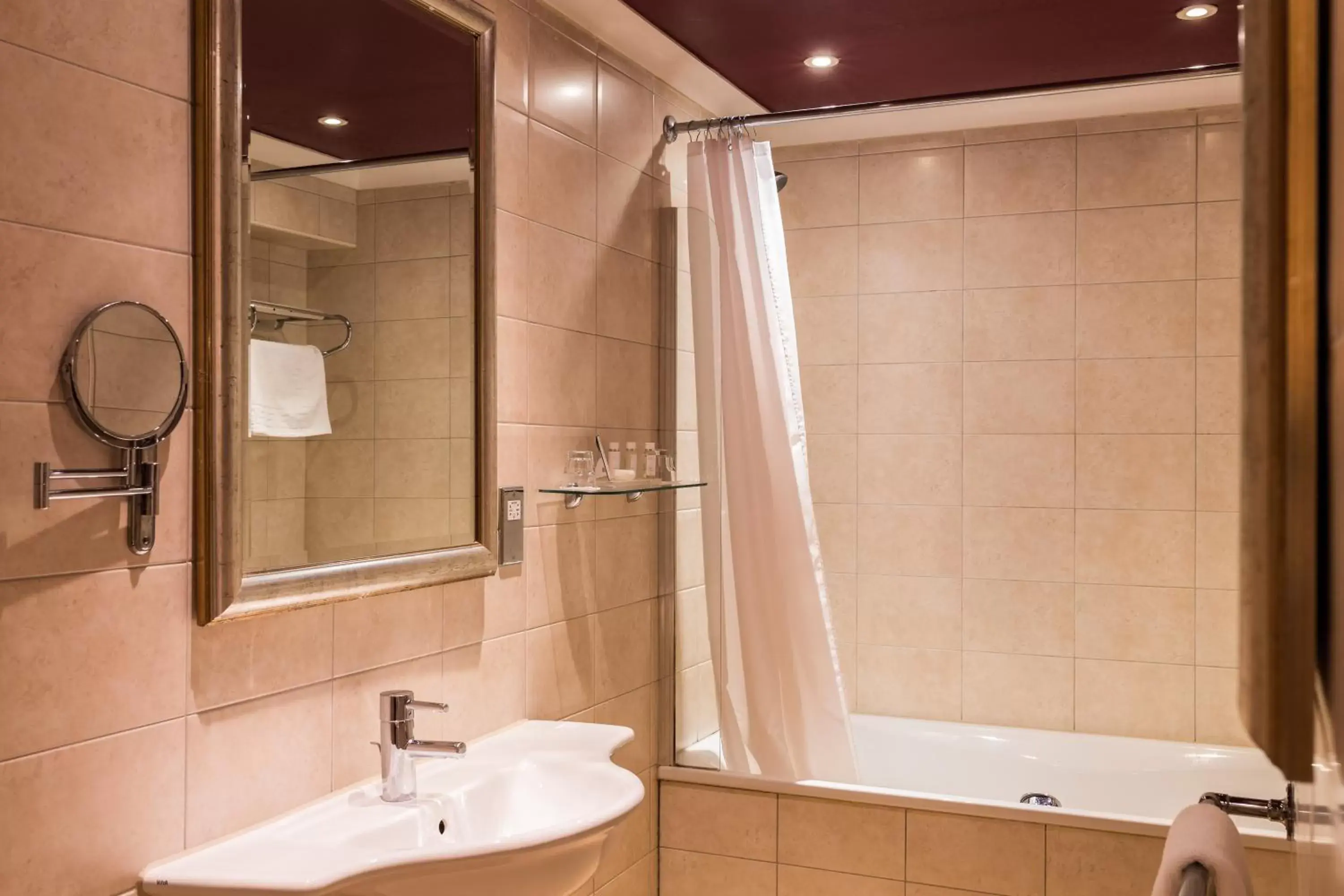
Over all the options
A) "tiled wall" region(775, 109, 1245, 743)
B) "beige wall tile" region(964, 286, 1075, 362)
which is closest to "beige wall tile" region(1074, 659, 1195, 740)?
"tiled wall" region(775, 109, 1245, 743)

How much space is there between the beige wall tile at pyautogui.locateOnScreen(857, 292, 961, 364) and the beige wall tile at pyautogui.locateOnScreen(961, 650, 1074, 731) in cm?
102

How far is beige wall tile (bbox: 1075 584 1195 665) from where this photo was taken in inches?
137

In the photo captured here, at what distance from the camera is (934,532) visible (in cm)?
377

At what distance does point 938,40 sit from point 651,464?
4.32 ft

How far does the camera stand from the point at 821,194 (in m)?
3.92

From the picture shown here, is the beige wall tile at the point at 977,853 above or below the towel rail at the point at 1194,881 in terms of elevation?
below

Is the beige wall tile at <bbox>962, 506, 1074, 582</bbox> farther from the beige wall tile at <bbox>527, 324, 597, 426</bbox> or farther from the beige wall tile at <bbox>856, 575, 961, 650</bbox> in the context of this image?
the beige wall tile at <bbox>527, 324, 597, 426</bbox>

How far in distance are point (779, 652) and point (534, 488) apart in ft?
2.89

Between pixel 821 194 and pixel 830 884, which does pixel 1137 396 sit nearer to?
pixel 821 194

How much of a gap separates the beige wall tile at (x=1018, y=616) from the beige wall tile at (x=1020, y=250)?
996mm

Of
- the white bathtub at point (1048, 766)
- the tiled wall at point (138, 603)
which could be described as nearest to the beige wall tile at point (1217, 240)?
the white bathtub at point (1048, 766)

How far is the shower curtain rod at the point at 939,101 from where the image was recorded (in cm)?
268

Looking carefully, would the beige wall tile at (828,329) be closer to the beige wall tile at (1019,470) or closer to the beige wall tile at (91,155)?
the beige wall tile at (1019,470)

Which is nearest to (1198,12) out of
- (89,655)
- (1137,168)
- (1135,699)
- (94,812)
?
(1137,168)
